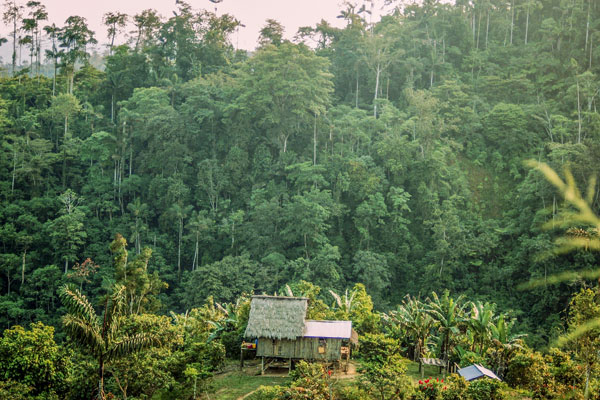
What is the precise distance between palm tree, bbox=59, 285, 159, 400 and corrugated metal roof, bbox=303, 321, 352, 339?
4.72 metres

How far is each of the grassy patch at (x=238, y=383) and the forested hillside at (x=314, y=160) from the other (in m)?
8.18

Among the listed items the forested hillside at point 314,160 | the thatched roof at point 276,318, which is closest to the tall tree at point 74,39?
the forested hillside at point 314,160

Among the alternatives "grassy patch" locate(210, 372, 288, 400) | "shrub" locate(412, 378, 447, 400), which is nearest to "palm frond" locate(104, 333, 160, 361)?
"grassy patch" locate(210, 372, 288, 400)

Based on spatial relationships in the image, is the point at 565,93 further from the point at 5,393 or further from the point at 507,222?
the point at 5,393

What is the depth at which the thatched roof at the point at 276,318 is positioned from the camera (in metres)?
14.2

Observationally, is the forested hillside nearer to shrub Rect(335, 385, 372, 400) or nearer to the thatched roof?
the thatched roof

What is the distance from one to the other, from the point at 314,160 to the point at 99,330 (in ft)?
67.7

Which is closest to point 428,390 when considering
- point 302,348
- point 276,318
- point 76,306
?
point 302,348

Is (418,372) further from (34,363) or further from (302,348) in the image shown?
(34,363)

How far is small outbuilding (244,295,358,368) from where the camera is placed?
14164 millimetres

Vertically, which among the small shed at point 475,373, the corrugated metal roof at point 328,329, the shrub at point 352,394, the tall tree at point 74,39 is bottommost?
the shrub at point 352,394

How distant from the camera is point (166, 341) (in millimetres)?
13734

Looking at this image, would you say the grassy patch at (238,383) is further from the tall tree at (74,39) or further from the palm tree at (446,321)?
the tall tree at (74,39)

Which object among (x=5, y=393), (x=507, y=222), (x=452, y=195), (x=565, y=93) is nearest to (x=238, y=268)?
(x=452, y=195)
